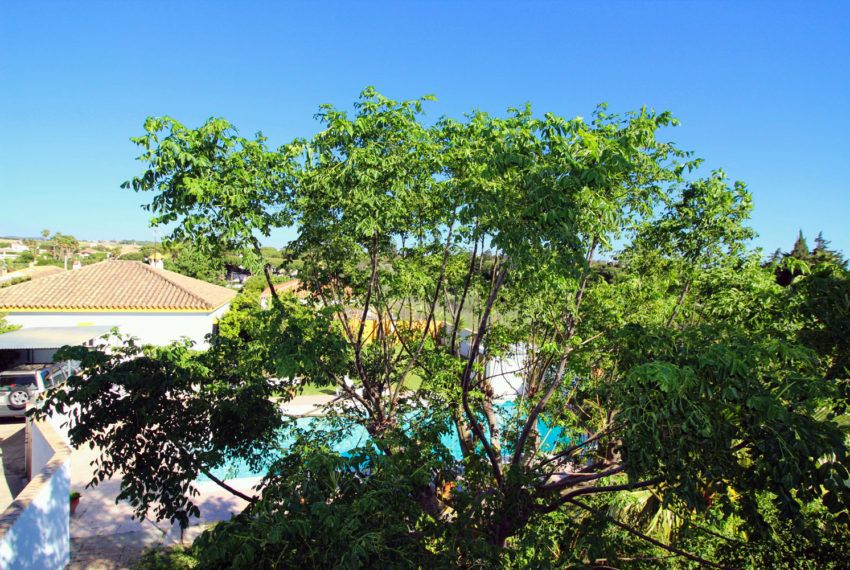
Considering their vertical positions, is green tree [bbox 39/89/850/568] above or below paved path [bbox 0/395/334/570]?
above

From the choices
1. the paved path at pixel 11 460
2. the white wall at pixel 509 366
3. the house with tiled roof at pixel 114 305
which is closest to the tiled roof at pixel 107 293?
the house with tiled roof at pixel 114 305

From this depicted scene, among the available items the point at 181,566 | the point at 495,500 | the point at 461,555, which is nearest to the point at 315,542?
the point at 461,555

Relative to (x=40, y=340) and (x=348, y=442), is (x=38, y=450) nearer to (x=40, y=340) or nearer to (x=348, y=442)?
(x=40, y=340)

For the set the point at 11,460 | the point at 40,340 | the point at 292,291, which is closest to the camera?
the point at 292,291

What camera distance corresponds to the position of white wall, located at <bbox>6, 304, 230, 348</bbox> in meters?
23.0

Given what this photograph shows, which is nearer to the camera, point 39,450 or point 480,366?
point 480,366

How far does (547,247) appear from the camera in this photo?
534 cm

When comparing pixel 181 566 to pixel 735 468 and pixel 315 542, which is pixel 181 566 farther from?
pixel 735 468

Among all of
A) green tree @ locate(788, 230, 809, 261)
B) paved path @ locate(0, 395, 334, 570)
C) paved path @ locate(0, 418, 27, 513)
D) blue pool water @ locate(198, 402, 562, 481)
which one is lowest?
paved path @ locate(0, 418, 27, 513)

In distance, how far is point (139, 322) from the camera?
23.9 m

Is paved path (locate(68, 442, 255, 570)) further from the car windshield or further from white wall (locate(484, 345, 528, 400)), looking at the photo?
white wall (locate(484, 345, 528, 400))

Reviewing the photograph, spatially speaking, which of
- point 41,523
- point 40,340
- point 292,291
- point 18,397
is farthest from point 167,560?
point 40,340

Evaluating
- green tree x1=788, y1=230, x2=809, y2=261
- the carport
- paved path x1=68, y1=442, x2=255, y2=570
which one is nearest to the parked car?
the carport

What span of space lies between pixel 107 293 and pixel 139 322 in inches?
109
